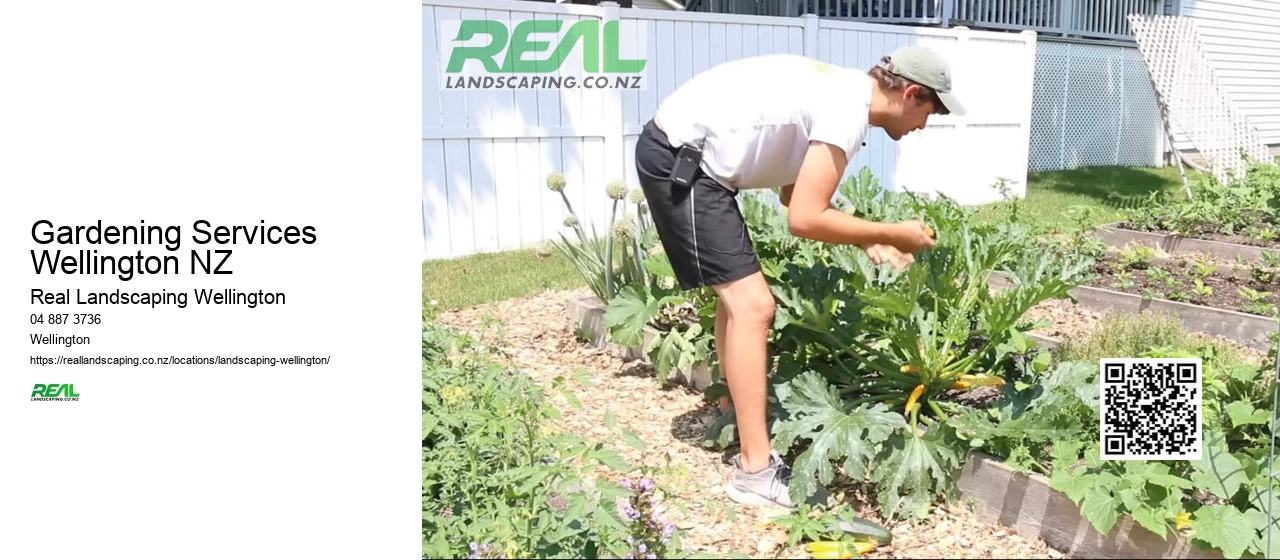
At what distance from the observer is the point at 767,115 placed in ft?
9.98

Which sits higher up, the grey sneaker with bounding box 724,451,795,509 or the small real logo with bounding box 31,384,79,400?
the small real logo with bounding box 31,384,79,400

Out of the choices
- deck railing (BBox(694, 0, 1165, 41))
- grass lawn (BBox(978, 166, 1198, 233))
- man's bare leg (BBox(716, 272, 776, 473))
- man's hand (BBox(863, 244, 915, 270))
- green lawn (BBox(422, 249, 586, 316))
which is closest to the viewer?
man's hand (BBox(863, 244, 915, 270))

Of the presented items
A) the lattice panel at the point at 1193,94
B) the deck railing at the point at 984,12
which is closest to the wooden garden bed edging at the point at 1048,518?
the lattice panel at the point at 1193,94

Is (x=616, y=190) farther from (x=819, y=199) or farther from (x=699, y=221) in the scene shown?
(x=819, y=199)

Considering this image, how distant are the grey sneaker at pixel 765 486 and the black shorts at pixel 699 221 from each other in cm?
59

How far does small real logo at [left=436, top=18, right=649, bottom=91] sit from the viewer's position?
7.90 meters

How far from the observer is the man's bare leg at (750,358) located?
3.14 metres

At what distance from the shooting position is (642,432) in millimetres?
3904

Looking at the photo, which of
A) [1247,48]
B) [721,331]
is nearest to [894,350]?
[721,331]

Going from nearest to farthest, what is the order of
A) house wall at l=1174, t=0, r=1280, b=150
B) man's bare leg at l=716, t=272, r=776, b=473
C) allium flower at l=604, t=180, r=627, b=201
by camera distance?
man's bare leg at l=716, t=272, r=776, b=473
allium flower at l=604, t=180, r=627, b=201
house wall at l=1174, t=0, r=1280, b=150

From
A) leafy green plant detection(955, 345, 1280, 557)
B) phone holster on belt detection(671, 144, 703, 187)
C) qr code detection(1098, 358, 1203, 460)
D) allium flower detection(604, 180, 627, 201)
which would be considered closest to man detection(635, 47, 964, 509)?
phone holster on belt detection(671, 144, 703, 187)

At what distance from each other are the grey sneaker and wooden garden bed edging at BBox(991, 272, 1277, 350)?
2.76m

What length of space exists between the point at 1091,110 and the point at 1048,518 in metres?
14.5

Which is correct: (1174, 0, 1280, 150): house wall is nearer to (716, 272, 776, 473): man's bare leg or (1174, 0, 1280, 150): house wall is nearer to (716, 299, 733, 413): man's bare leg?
(716, 299, 733, 413): man's bare leg
